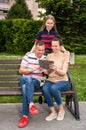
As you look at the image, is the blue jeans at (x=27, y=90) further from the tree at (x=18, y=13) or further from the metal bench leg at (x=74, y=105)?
the tree at (x=18, y=13)

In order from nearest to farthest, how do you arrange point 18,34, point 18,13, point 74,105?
1. point 74,105
2. point 18,34
3. point 18,13

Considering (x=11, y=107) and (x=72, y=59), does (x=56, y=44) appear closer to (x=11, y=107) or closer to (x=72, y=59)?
(x=11, y=107)

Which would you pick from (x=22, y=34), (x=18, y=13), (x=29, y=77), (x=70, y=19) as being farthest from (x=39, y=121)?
(x=18, y=13)

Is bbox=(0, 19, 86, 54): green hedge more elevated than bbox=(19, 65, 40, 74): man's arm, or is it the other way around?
bbox=(19, 65, 40, 74): man's arm

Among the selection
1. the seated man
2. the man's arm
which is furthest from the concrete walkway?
the man's arm

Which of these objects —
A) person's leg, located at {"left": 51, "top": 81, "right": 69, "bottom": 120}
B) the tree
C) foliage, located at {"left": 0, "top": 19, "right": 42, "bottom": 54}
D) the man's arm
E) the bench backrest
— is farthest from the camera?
the tree

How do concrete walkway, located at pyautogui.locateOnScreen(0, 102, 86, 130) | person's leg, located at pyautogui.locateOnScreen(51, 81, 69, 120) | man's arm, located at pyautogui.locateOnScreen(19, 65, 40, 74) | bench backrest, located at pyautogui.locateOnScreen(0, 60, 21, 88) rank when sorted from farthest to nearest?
bench backrest, located at pyautogui.locateOnScreen(0, 60, 21, 88)
man's arm, located at pyautogui.locateOnScreen(19, 65, 40, 74)
person's leg, located at pyautogui.locateOnScreen(51, 81, 69, 120)
concrete walkway, located at pyautogui.locateOnScreen(0, 102, 86, 130)

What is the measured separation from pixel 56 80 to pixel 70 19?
8.87m

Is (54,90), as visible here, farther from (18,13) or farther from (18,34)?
(18,13)

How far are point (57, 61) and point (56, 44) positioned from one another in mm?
266

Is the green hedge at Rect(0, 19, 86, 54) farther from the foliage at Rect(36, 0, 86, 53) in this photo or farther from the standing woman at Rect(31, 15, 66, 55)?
the standing woman at Rect(31, 15, 66, 55)

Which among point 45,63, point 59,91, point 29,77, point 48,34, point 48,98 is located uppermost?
point 48,34

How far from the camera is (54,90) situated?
19.2 ft

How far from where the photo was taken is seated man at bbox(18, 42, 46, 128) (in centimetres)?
573
